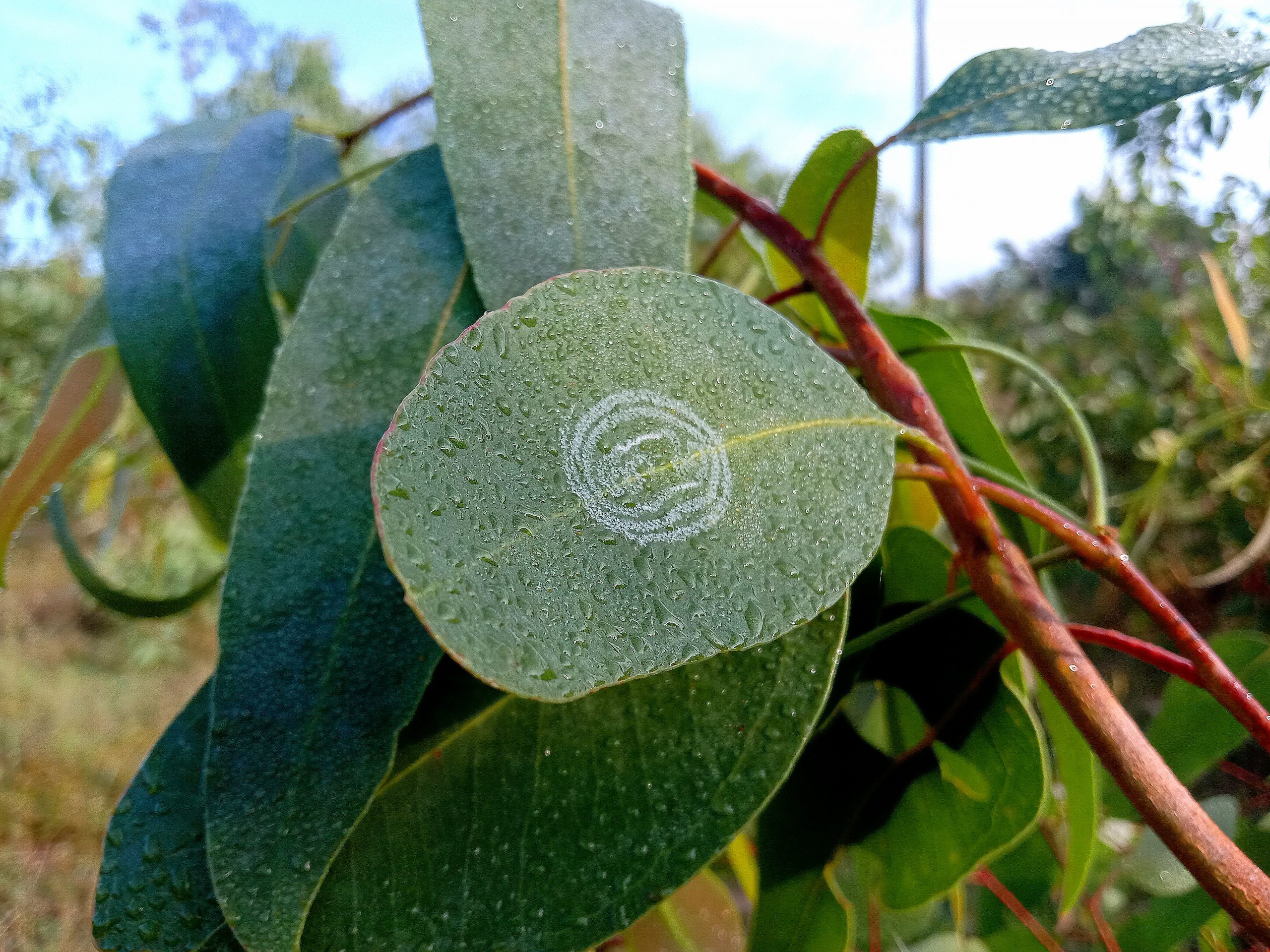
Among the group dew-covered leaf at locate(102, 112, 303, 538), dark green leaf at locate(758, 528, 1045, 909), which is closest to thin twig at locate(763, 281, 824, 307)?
dark green leaf at locate(758, 528, 1045, 909)

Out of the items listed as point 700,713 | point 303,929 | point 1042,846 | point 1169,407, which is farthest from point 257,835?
point 1169,407

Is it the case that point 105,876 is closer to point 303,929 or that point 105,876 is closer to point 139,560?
point 303,929

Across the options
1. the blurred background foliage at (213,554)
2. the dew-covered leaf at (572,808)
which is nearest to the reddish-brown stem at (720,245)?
the blurred background foliage at (213,554)

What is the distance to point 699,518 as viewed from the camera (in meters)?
0.20

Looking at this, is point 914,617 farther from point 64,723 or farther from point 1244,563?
point 64,723

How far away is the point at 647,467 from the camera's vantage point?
20 centimetres

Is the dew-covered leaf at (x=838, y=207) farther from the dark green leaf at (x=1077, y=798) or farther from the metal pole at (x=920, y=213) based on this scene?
the metal pole at (x=920, y=213)

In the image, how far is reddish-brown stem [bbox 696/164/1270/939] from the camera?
0.20 meters

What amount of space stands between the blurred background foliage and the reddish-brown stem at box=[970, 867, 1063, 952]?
0.45 ft

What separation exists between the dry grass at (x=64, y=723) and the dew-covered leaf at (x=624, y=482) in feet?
0.86

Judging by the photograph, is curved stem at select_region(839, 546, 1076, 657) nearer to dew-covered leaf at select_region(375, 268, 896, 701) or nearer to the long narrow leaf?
dew-covered leaf at select_region(375, 268, 896, 701)

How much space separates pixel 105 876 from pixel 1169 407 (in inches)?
47.7

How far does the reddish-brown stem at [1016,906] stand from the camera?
41 centimetres

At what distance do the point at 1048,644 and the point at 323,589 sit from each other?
0.77 ft
